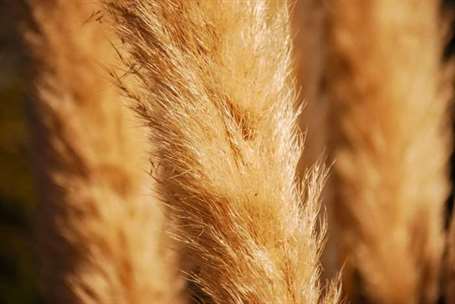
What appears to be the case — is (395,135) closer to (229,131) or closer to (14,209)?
(229,131)

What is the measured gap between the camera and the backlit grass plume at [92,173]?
3.18ft

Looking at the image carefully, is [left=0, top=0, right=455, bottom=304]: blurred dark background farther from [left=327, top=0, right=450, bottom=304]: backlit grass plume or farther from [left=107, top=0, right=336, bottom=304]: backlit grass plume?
[left=107, top=0, right=336, bottom=304]: backlit grass plume

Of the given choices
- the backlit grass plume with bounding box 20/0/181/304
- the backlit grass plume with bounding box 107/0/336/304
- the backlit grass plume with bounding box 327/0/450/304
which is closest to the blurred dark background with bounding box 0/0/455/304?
the backlit grass plume with bounding box 327/0/450/304

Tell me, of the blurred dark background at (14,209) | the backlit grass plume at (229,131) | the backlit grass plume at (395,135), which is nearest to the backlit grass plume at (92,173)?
the backlit grass plume at (229,131)

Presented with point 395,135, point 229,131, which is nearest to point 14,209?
point 395,135

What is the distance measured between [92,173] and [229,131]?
370mm

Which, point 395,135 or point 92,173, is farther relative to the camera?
point 395,135

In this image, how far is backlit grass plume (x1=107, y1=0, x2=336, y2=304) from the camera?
645mm

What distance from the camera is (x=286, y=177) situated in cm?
67

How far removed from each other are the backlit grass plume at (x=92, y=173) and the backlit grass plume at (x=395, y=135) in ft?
1.42

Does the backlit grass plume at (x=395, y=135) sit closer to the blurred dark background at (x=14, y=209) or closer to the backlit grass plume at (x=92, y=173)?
the backlit grass plume at (x=92, y=173)

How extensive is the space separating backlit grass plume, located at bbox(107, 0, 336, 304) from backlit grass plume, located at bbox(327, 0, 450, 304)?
0.63 meters

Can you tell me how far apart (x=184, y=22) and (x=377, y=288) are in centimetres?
81

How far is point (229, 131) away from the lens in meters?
0.66
